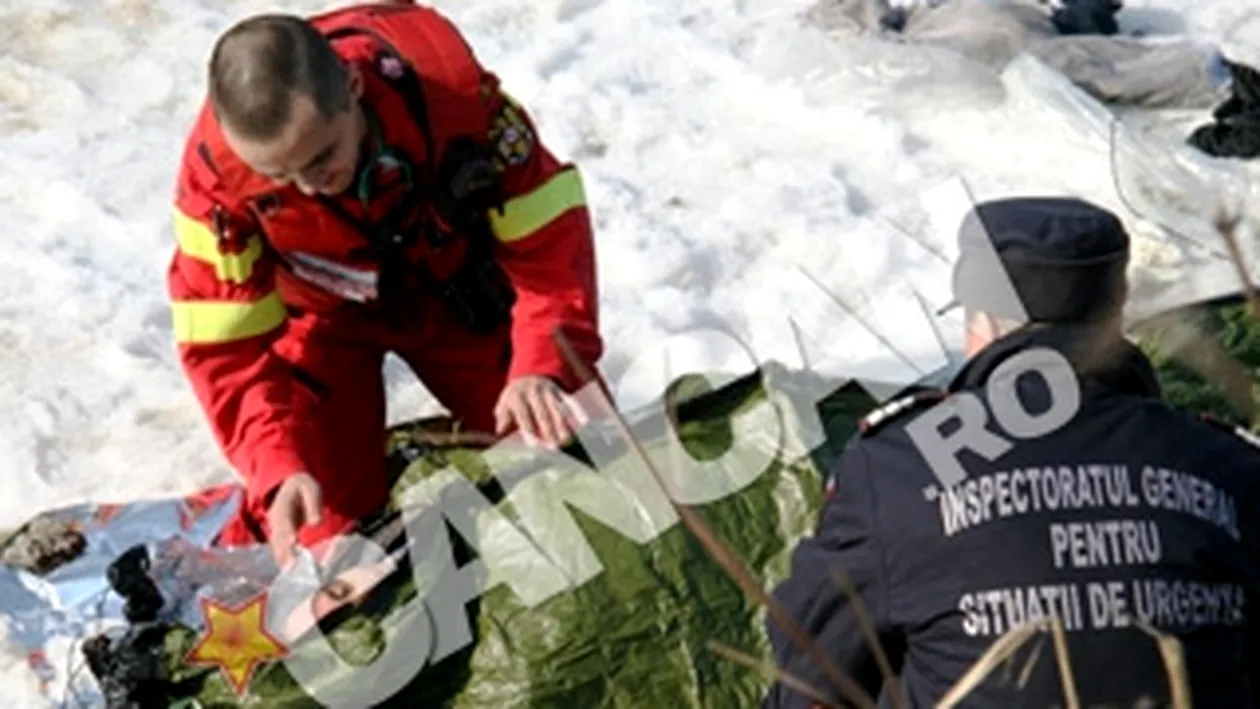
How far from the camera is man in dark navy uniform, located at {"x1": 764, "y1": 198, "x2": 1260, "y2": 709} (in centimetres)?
199

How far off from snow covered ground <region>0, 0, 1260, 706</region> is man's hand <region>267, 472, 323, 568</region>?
746 millimetres

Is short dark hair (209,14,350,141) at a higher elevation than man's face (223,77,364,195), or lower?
higher

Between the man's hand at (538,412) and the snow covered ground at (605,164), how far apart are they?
2.66 feet

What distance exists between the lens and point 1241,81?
425cm

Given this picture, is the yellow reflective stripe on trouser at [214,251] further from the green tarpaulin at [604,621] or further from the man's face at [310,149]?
the green tarpaulin at [604,621]

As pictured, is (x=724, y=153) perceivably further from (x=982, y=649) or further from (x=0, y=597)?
(x=982, y=649)

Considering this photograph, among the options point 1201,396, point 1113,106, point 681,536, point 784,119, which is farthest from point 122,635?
point 1113,106

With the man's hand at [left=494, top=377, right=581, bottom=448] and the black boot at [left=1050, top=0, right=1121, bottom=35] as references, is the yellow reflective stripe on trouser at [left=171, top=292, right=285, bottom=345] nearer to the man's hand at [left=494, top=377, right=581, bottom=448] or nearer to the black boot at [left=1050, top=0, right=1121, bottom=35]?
the man's hand at [left=494, top=377, right=581, bottom=448]

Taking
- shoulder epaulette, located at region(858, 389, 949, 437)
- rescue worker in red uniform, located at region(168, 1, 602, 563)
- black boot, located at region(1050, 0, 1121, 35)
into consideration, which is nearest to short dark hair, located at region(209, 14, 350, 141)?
rescue worker in red uniform, located at region(168, 1, 602, 563)

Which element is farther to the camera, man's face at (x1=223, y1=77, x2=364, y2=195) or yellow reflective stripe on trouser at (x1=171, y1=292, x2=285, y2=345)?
yellow reflective stripe on trouser at (x1=171, y1=292, x2=285, y2=345)

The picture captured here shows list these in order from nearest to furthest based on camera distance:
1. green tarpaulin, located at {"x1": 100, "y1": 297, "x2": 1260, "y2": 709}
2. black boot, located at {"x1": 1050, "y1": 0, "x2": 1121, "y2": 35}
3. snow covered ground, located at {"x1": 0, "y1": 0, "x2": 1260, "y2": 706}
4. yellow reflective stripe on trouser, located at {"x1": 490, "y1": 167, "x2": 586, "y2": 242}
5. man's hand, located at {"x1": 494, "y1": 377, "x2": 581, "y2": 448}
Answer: green tarpaulin, located at {"x1": 100, "y1": 297, "x2": 1260, "y2": 709} < man's hand, located at {"x1": 494, "y1": 377, "x2": 581, "y2": 448} < yellow reflective stripe on trouser, located at {"x1": 490, "y1": 167, "x2": 586, "y2": 242} < snow covered ground, located at {"x1": 0, "y1": 0, "x2": 1260, "y2": 706} < black boot, located at {"x1": 1050, "y1": 0, "x2": 1121, "y2": 35}

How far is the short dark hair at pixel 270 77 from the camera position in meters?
2.69

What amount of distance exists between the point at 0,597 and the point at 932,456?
5.87ft

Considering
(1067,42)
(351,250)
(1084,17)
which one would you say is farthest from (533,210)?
(1084,17)
